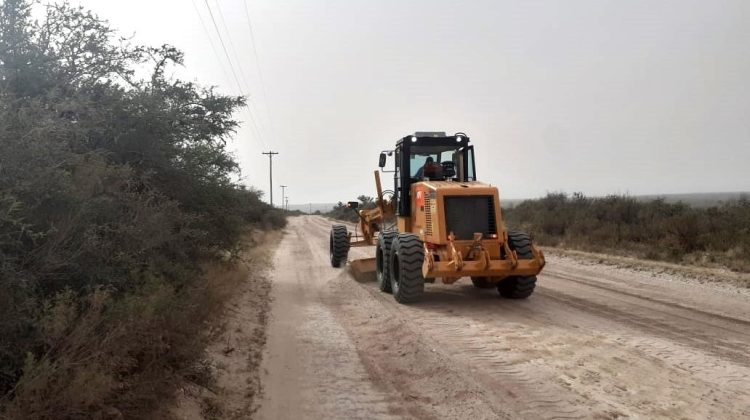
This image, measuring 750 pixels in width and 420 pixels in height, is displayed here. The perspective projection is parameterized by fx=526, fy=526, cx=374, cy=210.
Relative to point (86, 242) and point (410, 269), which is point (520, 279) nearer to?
point (410, 269)

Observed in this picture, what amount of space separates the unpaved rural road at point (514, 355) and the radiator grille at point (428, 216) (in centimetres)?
121

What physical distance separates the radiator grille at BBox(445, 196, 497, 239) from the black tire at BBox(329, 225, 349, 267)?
5.81 metres

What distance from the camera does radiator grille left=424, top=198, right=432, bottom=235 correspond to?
9.03 meters

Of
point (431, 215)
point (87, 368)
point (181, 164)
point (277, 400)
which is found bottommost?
point (277, 400)

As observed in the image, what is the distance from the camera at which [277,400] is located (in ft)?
15.6

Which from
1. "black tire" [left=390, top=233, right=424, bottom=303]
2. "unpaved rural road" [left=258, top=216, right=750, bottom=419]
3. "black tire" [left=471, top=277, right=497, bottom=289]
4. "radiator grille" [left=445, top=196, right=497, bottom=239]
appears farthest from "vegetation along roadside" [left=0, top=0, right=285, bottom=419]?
"black tire" [left=471, top=277, right=497, bottom=289]

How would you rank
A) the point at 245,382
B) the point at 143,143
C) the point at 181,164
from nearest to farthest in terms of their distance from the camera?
the point at 245,382 → the point at 143,143 → the point at 181,164

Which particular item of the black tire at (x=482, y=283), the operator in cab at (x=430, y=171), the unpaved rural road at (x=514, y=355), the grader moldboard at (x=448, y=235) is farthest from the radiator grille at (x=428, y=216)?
the black tire at (x=482, y=283)

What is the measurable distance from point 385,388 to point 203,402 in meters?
1.64

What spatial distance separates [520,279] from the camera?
28.8 feet

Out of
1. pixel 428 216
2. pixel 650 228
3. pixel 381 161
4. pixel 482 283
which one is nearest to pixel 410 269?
pixel 428 216

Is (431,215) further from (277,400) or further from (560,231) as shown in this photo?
(560,231)

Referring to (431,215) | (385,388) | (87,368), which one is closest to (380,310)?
(431,215)

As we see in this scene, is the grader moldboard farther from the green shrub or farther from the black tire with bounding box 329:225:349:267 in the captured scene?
the green shrub
